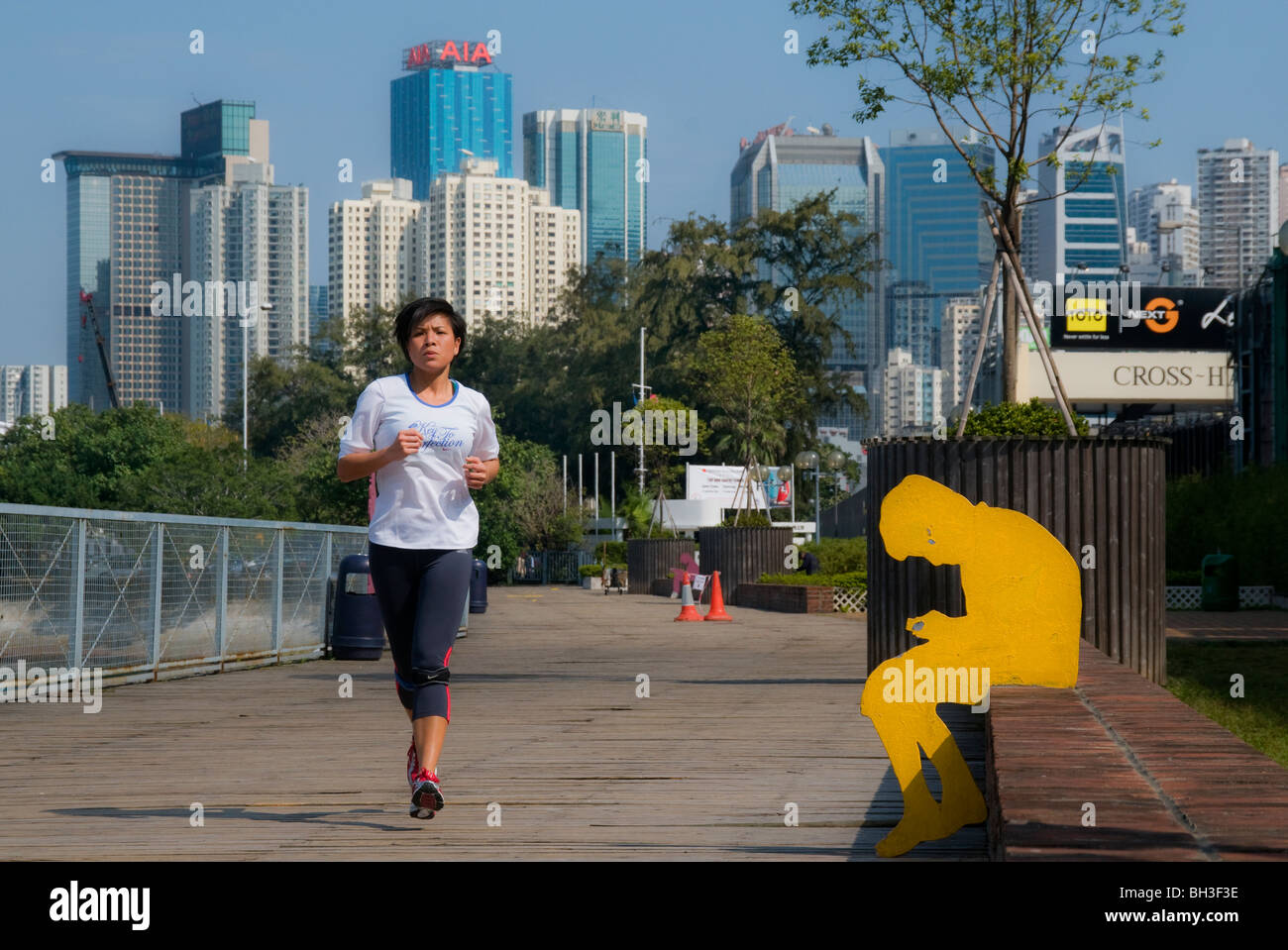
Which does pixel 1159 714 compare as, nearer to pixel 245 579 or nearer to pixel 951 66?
pixel 951 66

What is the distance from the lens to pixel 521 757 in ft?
24.8

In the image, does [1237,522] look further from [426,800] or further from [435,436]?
[426,800]

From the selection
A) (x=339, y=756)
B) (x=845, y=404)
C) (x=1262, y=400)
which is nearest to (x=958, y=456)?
(x=339, y=756)

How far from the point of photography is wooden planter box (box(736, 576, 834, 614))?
30719 mm

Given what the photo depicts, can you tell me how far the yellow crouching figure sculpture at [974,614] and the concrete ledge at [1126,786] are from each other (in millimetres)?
228

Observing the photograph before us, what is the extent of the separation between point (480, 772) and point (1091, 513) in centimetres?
465

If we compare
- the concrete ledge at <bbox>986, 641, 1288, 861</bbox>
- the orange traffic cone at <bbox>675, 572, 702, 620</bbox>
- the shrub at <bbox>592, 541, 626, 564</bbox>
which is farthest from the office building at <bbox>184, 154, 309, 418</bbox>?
the concrete ledge at <bbox>986, 641, 1288, 861</bbox>

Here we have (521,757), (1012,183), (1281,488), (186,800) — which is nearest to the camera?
(186,800)

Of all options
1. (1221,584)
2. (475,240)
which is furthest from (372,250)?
(1221,584)

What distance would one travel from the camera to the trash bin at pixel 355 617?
16.5 meters

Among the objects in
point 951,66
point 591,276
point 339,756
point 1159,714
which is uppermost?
point 591,276

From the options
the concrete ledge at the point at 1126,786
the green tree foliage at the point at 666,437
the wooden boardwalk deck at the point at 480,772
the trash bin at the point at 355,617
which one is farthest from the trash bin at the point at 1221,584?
the green tree foliage at the point at 666,437

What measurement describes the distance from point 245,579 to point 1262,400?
26794mm

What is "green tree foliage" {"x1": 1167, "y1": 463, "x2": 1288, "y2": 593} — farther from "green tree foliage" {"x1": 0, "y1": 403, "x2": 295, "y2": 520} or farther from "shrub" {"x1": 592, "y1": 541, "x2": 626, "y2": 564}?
"shrub" {"x1": 592, "y1": 541, "x2": 626, "y2": 564}
